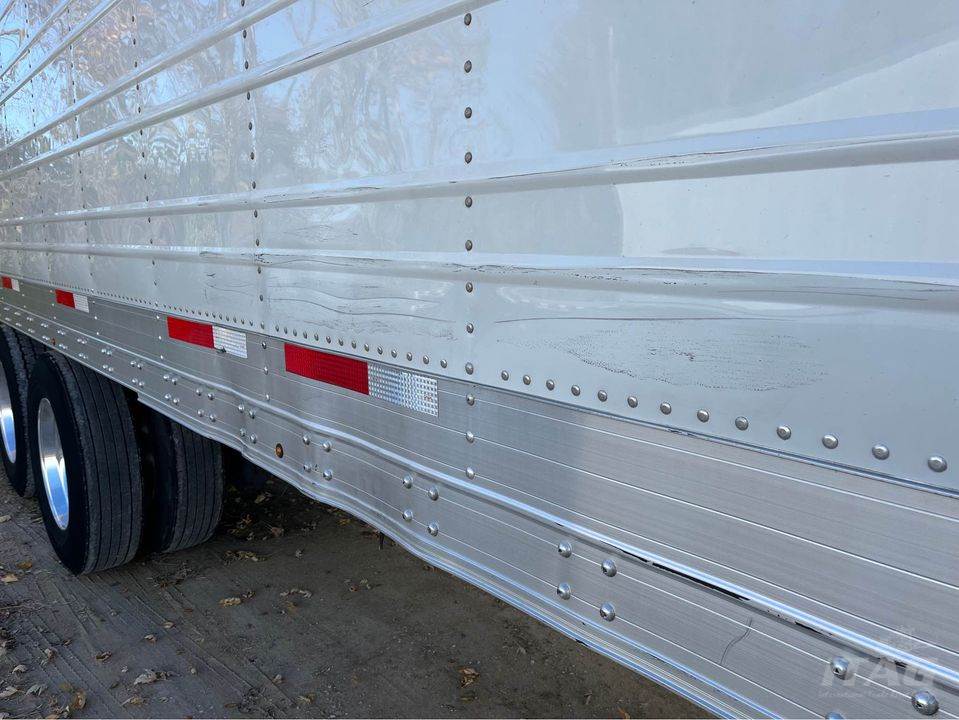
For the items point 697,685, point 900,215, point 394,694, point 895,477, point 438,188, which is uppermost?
point 438,188

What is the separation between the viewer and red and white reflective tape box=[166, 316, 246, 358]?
2.12m

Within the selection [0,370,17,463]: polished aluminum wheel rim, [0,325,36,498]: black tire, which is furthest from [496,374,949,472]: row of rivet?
[0,370,17,463]: polished aluminum wheel rim

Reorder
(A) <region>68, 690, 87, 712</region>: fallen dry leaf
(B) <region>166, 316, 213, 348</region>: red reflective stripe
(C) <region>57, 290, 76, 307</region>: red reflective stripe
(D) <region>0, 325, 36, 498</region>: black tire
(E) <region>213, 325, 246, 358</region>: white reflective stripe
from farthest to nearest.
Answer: (D) <region>0, 325, 36, 498</region>: black tire, (C) <region>57, 290, 76, 307</region>: red reflective stripe, (A) <region>68, 690, 87, 712</region>: fallen dry leaf, (B) <region>166, 316, 213, 348</region>: red reflective stripe, (E) <region>213, 325, 246, 358</region>: white reflective stripe

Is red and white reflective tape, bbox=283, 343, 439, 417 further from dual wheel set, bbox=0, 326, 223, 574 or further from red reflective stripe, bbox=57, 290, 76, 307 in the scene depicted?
red reflective stripe, bbox=57, 290, 76, 307

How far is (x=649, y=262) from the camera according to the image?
3.22ft

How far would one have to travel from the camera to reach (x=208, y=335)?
88.4 inches

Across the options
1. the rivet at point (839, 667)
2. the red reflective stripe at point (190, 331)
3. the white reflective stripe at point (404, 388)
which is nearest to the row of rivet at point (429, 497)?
the white reflective stripe at point (404, 388)

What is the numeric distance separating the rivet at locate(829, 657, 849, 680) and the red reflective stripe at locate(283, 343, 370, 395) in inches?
43.1

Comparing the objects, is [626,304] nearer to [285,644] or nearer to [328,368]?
[328,368]

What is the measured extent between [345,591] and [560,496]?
2.67 meters

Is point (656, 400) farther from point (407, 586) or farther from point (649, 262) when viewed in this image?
point (407, 586)

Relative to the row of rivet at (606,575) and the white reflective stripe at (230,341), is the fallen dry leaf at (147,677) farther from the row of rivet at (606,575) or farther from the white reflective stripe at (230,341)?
the row of rivet at (606,575)

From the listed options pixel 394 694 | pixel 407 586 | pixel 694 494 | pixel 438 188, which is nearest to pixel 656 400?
pixel 694 494

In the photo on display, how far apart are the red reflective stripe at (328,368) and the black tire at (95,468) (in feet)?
7.20
